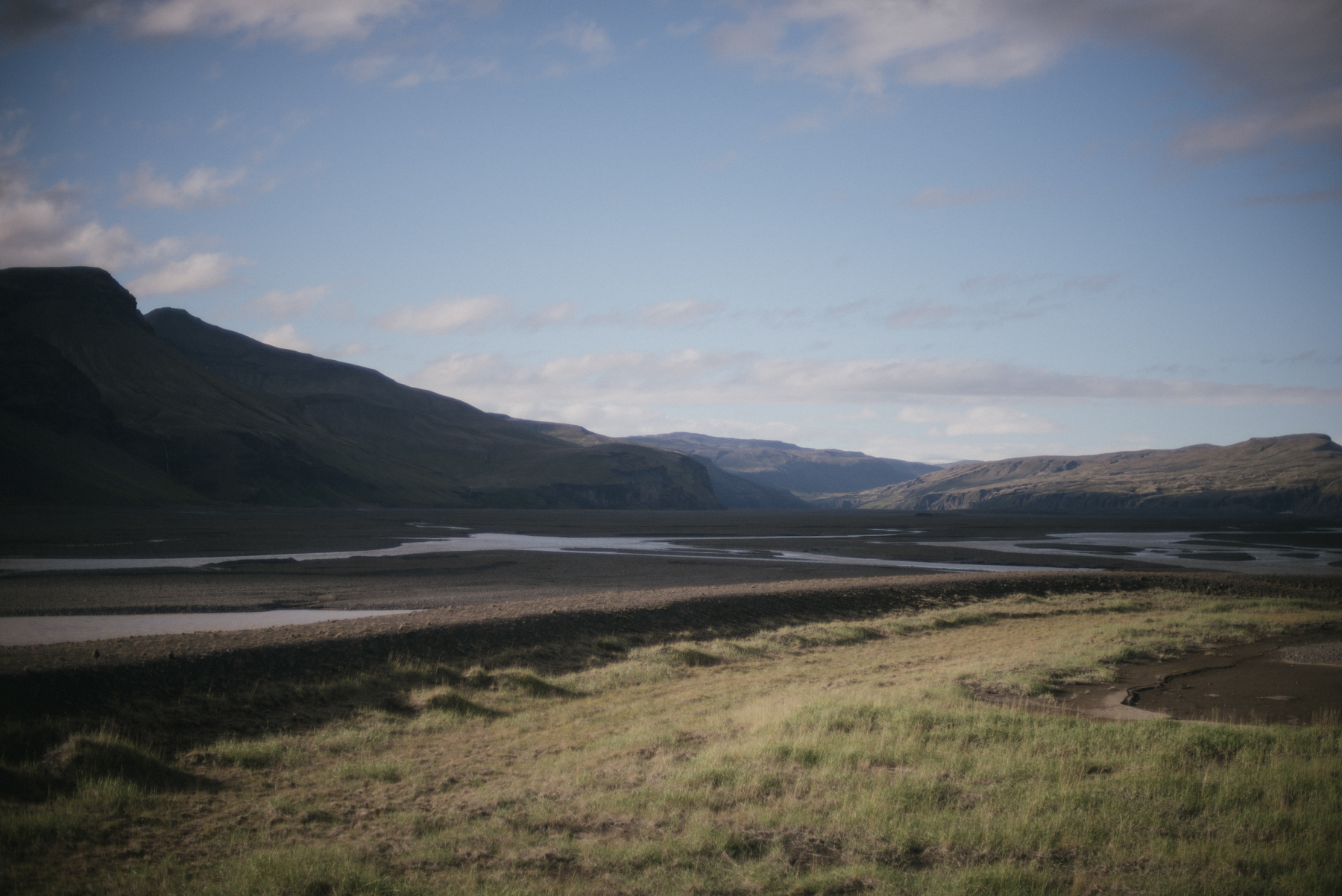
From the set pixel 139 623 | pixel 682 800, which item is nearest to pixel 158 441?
pixel 139 623

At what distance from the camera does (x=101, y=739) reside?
462 inches

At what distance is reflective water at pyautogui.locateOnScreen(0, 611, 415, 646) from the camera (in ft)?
68.3

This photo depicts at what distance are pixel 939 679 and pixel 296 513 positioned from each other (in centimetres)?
10758

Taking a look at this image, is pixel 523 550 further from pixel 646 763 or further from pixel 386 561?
pixel 646 763

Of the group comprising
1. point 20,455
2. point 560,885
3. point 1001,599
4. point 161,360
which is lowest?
point 1001,599

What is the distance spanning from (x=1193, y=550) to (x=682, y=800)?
77.1 metres

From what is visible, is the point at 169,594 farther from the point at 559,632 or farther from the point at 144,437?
the point at 144,437

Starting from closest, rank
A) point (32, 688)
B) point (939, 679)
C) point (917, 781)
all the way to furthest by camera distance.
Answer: point (917, 781)
point (32, 688)
point (939, 679)

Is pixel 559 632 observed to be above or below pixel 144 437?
below

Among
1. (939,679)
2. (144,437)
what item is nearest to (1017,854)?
(939,679)

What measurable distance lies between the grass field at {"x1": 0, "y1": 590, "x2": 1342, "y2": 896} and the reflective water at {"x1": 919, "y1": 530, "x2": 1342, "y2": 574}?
50.4 meters

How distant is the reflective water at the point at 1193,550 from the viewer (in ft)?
181

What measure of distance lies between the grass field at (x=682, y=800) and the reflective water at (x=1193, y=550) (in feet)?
165

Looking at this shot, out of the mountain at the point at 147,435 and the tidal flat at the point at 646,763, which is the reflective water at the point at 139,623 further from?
the mountain at the point at 147,435
